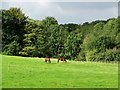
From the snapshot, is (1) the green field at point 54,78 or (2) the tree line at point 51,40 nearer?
(1) the green field at point 54,78

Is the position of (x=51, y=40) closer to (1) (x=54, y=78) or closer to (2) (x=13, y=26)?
(2) (x=13, y=26)

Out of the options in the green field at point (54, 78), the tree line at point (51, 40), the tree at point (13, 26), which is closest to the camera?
the green field at point (54, 78)

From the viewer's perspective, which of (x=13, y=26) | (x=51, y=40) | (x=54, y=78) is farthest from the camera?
(x=51, y=40)

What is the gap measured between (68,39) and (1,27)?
917 inches

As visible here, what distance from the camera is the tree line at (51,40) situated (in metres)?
85.1

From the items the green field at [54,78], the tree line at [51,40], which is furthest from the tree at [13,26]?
the green field at [54,78]

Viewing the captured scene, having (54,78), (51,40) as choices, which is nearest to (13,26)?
(51,40)

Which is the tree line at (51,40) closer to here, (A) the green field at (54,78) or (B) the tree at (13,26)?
(B) the tree at (13,26)

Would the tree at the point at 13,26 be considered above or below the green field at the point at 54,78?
above

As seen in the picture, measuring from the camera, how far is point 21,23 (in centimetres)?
9025

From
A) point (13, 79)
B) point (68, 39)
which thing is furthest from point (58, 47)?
point (13, 79)

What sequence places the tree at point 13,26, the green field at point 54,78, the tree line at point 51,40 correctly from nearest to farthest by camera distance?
1. the green field at point 54,78
2. the tree line at point 51,40
3. the tree at point 13,26

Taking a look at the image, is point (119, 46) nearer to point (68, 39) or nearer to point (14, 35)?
point (68, 39)

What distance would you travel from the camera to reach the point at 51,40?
98.0 meters
